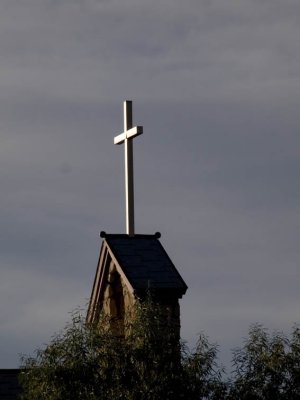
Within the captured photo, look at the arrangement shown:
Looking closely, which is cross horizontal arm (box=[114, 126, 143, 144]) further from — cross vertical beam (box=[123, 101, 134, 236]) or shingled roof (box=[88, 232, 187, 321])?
shingled roof (box=[88, 232, 187, 321])

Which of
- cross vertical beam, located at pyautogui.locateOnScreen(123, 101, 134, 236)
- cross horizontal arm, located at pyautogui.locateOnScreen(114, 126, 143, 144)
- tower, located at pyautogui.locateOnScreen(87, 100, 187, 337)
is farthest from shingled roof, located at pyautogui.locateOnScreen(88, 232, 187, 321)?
cross horizontal arm, located at pyautogui.locateOnScreen(114, 126, 143, 144)

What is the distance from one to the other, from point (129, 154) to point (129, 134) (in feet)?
1.91

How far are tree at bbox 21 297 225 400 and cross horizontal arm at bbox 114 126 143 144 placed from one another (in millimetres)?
6368

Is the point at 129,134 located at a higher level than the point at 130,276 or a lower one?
higher

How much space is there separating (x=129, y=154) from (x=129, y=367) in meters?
7.58

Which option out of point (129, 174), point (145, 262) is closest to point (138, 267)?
point (145, 262)

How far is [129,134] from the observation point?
46.4m

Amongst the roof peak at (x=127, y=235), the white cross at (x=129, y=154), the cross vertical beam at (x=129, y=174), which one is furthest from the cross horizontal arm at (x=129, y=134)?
the roof peak at (x=127, y=235)

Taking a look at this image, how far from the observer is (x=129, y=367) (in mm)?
40906

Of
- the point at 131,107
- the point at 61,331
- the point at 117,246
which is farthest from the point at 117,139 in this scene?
the point at 61,331

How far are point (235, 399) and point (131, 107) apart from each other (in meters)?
9.61

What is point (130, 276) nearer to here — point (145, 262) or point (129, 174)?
point (145, 262)

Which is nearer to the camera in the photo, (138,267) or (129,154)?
(138,267)

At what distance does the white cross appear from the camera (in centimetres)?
4503
